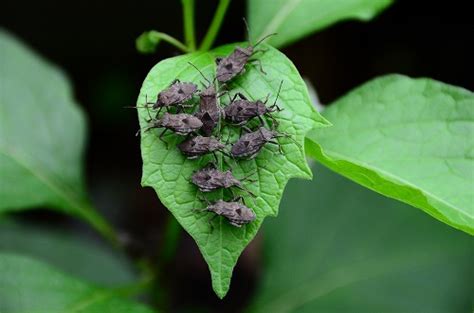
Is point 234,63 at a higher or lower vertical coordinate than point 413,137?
higher

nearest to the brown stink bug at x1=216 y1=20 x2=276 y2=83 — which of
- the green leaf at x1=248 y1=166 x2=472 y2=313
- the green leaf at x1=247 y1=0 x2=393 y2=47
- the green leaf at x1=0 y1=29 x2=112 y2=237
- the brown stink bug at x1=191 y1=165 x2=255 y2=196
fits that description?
the brown stink bug at x1=191 y1=165 x2=255 y2=196

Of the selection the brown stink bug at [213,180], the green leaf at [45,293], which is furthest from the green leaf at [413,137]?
the green leaf at [45,293]

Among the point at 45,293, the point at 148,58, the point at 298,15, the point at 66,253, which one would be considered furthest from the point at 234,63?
the point at 148,58

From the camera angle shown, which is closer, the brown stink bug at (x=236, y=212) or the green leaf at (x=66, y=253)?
the brown stink bug at (x=236, y=212)

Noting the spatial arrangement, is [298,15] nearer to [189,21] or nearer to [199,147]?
[189,21]

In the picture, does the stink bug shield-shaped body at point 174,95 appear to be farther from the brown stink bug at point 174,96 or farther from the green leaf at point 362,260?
the green leaf at point 362,260
